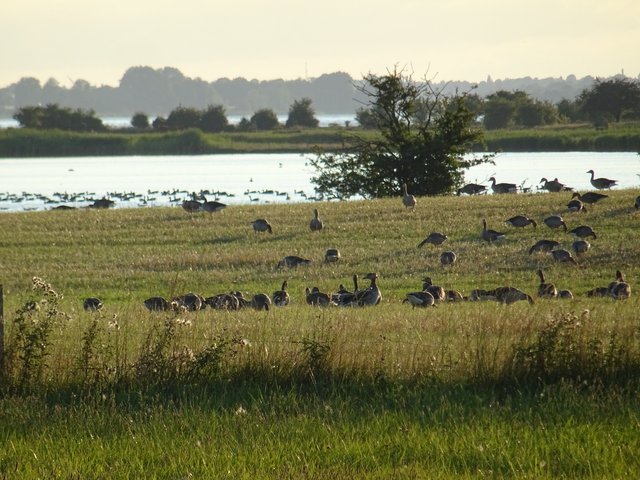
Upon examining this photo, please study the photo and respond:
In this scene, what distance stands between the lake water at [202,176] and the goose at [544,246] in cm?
2118

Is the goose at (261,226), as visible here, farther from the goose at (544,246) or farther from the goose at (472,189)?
the goose at (472,189)

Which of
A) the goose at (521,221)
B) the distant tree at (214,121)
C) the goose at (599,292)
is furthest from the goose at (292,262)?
the distant tree at (214,121)

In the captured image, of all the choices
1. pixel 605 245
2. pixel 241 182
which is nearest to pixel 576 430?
pixel 605 245

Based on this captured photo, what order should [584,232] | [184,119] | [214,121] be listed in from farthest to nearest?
[184,119], [214,121], [584,232]

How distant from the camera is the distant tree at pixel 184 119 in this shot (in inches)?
4227

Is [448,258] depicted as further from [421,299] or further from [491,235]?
[421,299]

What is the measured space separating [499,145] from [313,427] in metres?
74.2

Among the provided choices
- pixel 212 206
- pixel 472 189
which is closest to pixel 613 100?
pixel 472 189

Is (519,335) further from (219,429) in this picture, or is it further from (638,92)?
(638,92)

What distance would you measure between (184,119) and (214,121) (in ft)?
15.3

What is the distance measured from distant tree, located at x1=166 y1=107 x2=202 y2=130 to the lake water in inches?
818

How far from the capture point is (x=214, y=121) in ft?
345

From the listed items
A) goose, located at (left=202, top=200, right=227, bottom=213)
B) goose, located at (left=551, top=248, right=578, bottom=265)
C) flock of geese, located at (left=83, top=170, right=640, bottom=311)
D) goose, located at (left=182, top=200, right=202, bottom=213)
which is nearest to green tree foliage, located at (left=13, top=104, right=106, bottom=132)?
goose, located at (left=182, top=200, right=202, bottom=213)

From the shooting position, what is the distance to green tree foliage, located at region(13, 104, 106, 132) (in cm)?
10288
